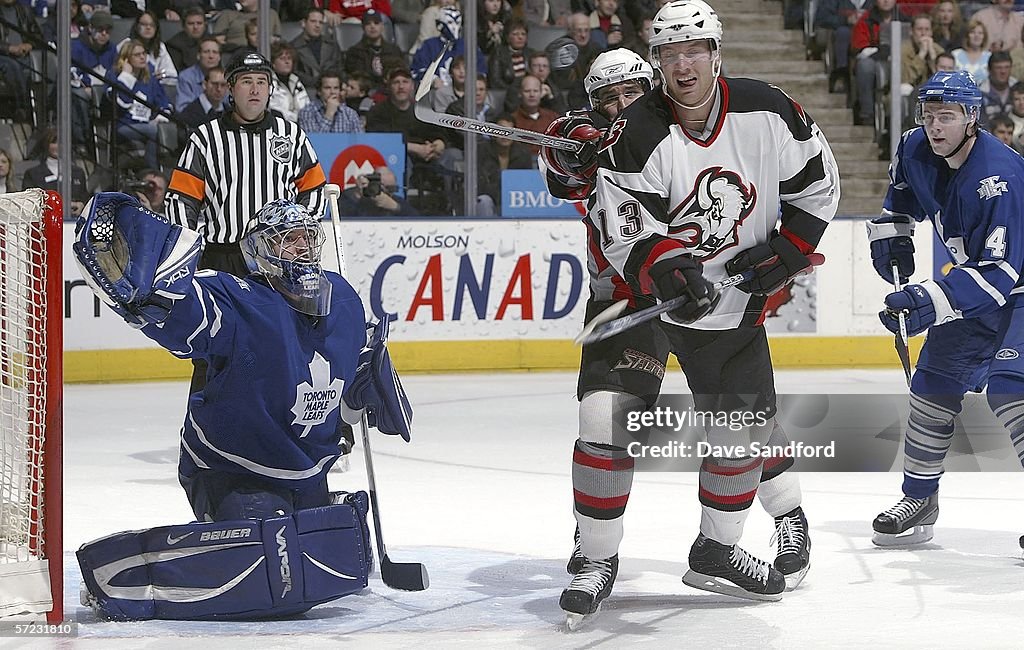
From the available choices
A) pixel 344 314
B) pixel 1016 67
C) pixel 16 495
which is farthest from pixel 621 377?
pixel 1016 67

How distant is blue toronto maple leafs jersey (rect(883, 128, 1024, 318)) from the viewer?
131 inches

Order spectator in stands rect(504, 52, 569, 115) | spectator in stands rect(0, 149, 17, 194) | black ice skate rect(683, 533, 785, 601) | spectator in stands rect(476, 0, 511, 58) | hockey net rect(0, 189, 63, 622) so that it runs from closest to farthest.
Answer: hockey net rect(0, 189, 63, 622) < black ice skate rect(683, 533, 785, 601) < spectator in stands rect(0, 149, 17, 194) < spectator in stands rect(476, 0, 511, 58) < spectator in stands rect(504, 52, 569, 115)

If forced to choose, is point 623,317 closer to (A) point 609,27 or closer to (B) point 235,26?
(B) point 235,26

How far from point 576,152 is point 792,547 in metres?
0.93

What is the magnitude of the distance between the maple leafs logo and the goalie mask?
10 cm

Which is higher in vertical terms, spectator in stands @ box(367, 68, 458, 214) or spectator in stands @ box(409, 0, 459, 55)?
spectator in stands @ box(409, 0, 459, 55)

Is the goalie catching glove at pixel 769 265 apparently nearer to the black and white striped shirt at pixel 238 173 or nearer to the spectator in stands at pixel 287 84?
the black and white striped shirt at pixel 238 173

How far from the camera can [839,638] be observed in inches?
107

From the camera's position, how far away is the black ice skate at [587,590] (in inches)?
109

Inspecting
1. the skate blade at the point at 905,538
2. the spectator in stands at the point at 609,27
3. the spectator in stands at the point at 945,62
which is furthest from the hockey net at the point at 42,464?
the spectator in stands at the point at 945,62

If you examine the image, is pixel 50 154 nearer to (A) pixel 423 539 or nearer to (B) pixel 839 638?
(A) pixel 423 539

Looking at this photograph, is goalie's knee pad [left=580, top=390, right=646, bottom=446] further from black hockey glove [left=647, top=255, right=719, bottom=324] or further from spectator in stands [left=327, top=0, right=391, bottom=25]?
spectator in stands [left=327, top=0, right=391, bottom=25]

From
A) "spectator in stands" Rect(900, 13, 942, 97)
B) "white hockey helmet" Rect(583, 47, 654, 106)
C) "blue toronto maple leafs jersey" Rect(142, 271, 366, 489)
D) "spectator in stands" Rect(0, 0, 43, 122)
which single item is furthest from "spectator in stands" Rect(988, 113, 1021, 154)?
"blue toronto maple leafs jersey" Rect(142, 271, 366, 489)

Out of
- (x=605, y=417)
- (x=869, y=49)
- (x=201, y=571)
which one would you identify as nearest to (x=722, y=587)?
(x=605, y=417)
